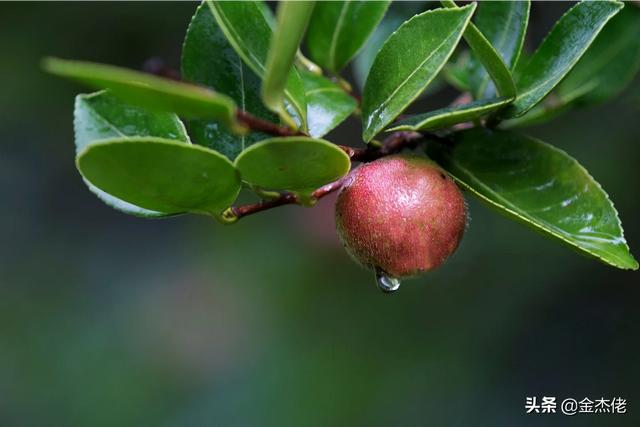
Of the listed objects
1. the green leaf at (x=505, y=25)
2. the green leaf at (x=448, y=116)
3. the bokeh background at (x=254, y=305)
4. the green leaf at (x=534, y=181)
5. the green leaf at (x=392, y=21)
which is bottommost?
the bokeh background at (x=254, y=305)

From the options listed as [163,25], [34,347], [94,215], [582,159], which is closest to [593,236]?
[582,159]

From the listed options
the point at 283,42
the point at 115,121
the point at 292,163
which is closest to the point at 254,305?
the point at 115,121

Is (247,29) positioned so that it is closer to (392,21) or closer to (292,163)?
(292,163)

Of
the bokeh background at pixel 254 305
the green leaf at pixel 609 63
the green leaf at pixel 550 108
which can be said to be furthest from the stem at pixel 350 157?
the bokeh background at pixel 254 305

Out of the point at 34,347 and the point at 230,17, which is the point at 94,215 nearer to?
the point at 34,347

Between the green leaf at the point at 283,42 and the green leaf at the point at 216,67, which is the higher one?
the green leaf at the point at 283,42

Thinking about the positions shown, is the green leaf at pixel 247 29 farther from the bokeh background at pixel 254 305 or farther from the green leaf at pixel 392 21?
the bokeh background at pixel 254 305

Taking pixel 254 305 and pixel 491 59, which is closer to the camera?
pixel 491 59
